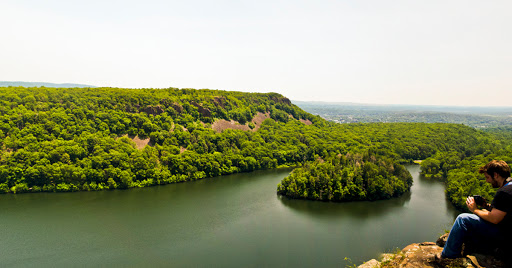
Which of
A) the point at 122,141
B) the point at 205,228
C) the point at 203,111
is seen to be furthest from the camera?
the point at 203,111

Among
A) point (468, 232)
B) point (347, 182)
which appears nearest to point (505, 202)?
point (468, 232)

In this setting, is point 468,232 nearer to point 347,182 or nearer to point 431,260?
point 431,260

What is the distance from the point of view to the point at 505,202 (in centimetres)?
708

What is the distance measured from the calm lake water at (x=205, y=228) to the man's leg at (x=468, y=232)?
27205 millimetres

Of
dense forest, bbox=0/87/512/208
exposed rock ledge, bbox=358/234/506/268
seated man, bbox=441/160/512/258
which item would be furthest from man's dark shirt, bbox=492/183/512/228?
dense forest, bbox=0/87/512/208

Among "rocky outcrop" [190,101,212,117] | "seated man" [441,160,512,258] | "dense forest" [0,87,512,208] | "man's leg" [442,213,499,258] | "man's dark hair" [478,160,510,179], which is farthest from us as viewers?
"rocky outcrop" [190,101,212,117]

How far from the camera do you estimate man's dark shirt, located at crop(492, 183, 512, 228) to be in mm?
6949

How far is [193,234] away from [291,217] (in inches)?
690

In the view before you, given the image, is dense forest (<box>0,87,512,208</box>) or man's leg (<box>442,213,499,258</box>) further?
dense forest (<box>0,87,512,208</box>)

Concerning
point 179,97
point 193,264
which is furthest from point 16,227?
point 179,97

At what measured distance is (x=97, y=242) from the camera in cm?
3822

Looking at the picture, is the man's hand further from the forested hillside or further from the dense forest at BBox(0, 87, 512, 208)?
the forested hillside

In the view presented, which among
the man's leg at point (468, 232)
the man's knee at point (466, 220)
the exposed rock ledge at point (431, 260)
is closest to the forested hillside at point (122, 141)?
the exposed rock ledge at point (431, 260)

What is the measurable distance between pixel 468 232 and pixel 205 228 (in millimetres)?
40151
